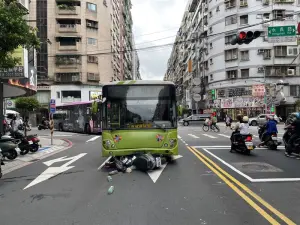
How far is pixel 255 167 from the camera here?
10.4 m

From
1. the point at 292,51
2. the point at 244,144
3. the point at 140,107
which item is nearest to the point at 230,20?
the point at 292,51

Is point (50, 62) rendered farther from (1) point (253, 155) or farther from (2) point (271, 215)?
(2) point (271, 215)

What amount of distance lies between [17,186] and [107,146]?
10.2 ft

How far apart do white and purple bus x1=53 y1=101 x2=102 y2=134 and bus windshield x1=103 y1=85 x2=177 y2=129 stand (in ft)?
52.8

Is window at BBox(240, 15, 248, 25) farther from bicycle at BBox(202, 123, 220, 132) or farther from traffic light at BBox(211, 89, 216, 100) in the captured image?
bicycle at BBox(202, 123, 220, 132)

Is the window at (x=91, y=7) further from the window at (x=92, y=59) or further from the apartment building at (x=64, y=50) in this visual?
the window at (x=92, y=59)

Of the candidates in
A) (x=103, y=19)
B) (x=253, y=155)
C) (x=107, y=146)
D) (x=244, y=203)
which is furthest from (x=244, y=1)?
(x=244, y=203)

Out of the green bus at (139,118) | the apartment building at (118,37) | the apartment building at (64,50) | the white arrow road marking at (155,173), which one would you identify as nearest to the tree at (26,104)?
the apartment building at (64,50)

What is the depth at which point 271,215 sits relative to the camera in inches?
214

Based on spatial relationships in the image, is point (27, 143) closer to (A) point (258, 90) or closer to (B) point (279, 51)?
(A) point (258, 90)

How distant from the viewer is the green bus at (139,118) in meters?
10.7

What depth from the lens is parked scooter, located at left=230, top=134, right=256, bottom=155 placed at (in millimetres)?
13594

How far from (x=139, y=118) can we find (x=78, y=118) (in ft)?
72.3

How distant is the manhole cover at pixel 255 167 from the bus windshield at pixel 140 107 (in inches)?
97.5
